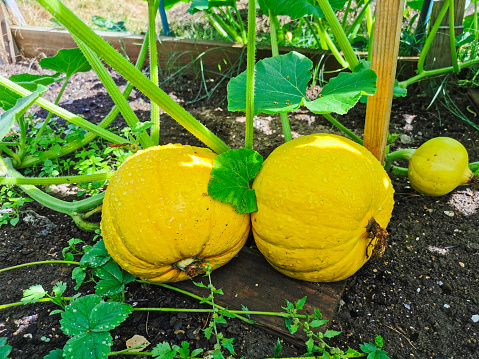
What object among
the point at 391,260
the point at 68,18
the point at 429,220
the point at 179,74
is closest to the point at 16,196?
the point at 68,18

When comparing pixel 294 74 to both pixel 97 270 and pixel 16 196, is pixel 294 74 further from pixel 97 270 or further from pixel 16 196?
pixel 16 196

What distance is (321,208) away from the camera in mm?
1243

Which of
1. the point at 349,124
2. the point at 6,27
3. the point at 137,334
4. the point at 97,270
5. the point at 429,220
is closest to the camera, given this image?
the point at 137,334

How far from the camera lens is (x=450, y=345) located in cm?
124

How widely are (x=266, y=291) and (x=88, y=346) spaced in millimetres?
633

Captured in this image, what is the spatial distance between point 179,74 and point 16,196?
5.18 ft

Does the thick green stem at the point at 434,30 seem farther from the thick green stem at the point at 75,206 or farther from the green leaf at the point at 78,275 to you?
the green leaf at the point at 78,275

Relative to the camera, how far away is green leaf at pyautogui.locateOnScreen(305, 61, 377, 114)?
119 cm

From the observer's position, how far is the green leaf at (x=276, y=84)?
137 centimetres

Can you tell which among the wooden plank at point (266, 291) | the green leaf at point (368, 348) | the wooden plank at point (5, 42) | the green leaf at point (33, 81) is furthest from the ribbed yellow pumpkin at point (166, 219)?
the wooden plank at point (5, 42)

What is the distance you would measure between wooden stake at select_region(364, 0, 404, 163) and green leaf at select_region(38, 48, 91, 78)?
1.42 m

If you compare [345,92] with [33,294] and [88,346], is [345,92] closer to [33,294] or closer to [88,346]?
[88,346]

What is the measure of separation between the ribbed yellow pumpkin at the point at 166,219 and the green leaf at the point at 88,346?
0.27m

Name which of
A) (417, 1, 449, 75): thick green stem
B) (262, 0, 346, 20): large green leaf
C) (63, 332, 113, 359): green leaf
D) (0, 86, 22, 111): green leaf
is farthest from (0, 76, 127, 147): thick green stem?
(417, 1, 449, 75): thick green stem
